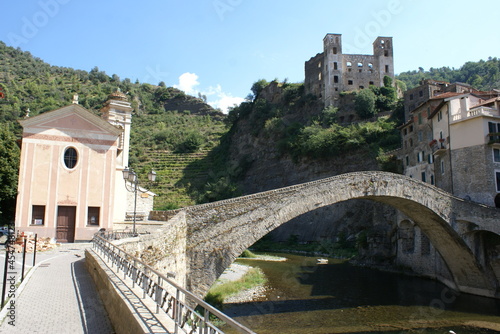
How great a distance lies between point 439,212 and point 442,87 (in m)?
32.8

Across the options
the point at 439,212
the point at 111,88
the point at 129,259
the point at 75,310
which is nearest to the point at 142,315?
the point at 75,310

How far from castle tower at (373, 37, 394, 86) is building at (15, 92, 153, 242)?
158 feet

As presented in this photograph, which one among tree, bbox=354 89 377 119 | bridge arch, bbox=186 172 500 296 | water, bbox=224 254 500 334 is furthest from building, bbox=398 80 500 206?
tree, bbox=354 89 377 119

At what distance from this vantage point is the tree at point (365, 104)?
2034 inches

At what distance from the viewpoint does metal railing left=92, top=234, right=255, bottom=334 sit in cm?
440

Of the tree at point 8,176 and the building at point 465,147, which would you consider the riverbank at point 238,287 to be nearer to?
the building at point 465,147

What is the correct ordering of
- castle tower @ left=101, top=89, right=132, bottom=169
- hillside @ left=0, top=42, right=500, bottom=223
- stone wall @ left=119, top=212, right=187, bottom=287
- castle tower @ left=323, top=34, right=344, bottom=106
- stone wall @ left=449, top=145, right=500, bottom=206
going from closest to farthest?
stone wall @ left=119, top=212, right=187, bottom=287 < stone wall @ left=449, top=145, right=500, bottom=206 < castle tower @ left=101, top=89, right=132, bottom=169 < hillside @ left=0, top=42, right=500, bottom=223 < castle tower @ left=323, top=34, right=344, bottom=106

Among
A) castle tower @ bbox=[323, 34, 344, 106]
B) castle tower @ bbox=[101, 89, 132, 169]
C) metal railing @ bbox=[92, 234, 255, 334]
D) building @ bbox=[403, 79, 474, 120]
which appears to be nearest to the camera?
metal railing @ bbox=[92, 234, 255, 334]

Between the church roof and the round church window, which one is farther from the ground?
the church roof

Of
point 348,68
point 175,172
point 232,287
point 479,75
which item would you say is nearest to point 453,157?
point 232,287

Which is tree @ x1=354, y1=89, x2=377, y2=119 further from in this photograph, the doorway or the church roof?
the doorway

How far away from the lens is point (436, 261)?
1024 inches

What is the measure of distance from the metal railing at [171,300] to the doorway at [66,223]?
40.5 ft

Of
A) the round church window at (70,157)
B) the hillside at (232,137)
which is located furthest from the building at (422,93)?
the round church window at (70,157)
